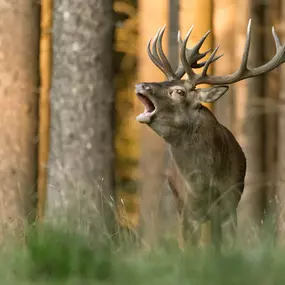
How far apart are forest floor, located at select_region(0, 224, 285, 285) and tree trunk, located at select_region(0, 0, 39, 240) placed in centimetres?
289

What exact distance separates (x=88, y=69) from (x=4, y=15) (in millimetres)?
842

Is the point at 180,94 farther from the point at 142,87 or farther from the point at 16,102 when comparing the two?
the point at 16,102

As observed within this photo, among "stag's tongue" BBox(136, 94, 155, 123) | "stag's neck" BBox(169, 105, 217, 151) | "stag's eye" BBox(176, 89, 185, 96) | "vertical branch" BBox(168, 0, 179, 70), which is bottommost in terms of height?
"stag's neck" BBox(169, 105, 217, 151)

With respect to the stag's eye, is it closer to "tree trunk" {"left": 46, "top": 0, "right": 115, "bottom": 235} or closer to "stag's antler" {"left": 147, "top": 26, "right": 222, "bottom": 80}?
"stag's antler" {"left": 147, "top": 26, "right": 222, "bottom": 80}

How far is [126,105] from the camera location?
22.2 feet

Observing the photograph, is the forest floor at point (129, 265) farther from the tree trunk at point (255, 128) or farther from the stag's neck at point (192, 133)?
the tree trunk at point (255, 128)

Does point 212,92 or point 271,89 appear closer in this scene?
point 212,92

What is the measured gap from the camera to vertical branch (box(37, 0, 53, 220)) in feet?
20.7

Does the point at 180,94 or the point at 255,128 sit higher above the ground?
the point at 180,94

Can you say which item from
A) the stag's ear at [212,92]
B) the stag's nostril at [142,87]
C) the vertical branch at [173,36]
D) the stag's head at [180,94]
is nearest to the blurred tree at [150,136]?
the vertical branch at [173,36]

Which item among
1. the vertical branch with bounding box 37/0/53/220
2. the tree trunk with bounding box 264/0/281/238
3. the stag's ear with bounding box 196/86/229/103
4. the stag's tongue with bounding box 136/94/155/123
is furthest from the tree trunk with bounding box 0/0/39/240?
the tree trunk with bounding box 264/0/281/238

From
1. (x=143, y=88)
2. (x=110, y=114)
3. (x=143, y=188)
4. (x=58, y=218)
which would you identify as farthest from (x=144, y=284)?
(x=143, y=188)

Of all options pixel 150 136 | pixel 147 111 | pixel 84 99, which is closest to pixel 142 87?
pixel 147 111

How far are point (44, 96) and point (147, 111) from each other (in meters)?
1.50
